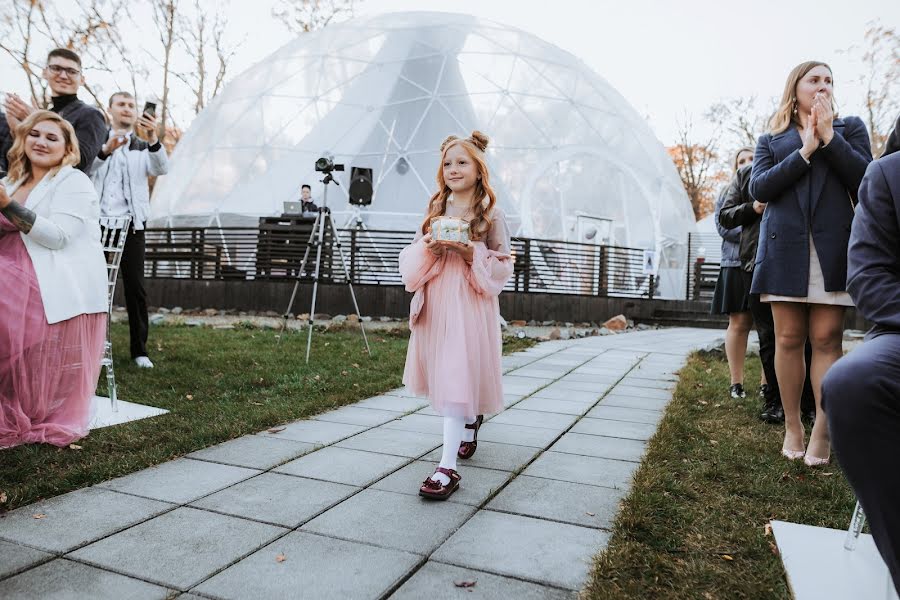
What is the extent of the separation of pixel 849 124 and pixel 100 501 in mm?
3744

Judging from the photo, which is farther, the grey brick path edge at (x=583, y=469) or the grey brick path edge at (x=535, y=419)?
the grey brick path edge at (x=535, y=419)

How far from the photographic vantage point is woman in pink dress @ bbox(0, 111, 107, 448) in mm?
3131

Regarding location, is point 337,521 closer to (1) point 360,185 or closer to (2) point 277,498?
(2) point 277,498

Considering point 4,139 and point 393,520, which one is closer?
point 393,520

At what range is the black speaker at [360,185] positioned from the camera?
956 cm

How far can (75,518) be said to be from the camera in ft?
7.63

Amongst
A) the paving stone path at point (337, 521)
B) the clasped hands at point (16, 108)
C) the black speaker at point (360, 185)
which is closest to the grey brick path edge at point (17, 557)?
the paving stone path at point (337, 521)

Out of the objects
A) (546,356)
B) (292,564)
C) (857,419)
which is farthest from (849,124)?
(546,356)

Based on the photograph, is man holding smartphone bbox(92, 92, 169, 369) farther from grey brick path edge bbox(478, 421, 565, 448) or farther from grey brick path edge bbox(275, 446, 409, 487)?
grey brick path edge bbox(478, 421, 565, 448)

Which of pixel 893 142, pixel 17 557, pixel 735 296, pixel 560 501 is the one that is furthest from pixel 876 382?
pixel 735 296

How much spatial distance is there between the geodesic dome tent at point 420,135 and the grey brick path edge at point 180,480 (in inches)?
469

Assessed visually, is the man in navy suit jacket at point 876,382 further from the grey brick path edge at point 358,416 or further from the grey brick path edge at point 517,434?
the grey brick path edge at point 358,416

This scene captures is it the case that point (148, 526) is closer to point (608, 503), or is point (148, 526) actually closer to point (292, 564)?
point (292, 564)

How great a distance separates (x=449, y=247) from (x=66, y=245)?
6.58 feet
